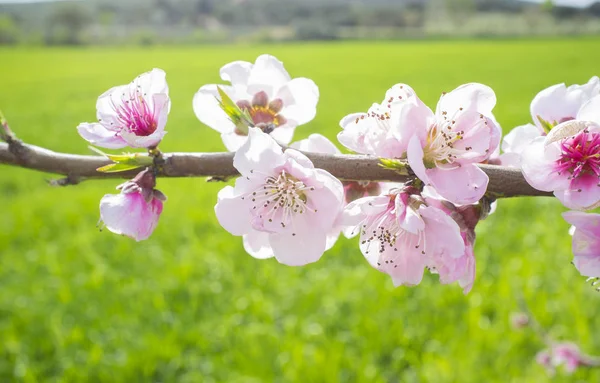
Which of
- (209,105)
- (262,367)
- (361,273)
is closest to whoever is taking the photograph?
(209,105)

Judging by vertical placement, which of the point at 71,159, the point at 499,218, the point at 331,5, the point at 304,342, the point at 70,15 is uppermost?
the point at 71,159

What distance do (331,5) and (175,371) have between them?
51.6 m

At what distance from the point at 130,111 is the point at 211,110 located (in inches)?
5.1

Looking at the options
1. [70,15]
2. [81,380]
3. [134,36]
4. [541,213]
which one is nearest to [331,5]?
[134,36]

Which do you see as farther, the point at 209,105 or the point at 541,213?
the point at 541,213

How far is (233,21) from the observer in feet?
167

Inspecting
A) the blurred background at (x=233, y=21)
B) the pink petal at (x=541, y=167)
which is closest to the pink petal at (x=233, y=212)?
the pink petal at (x=541, y=167)

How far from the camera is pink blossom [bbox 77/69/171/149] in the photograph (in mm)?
679

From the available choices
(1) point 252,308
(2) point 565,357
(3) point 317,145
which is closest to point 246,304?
(1) point 252,308

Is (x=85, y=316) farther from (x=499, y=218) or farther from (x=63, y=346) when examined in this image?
(x=499, y=218)

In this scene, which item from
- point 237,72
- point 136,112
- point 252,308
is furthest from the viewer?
point 252,308

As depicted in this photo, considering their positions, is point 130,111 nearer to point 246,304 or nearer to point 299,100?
point 299,100

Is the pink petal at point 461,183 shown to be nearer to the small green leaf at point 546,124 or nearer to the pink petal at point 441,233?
the pink petal at point 441,233

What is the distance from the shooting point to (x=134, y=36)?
4506 centimetres
